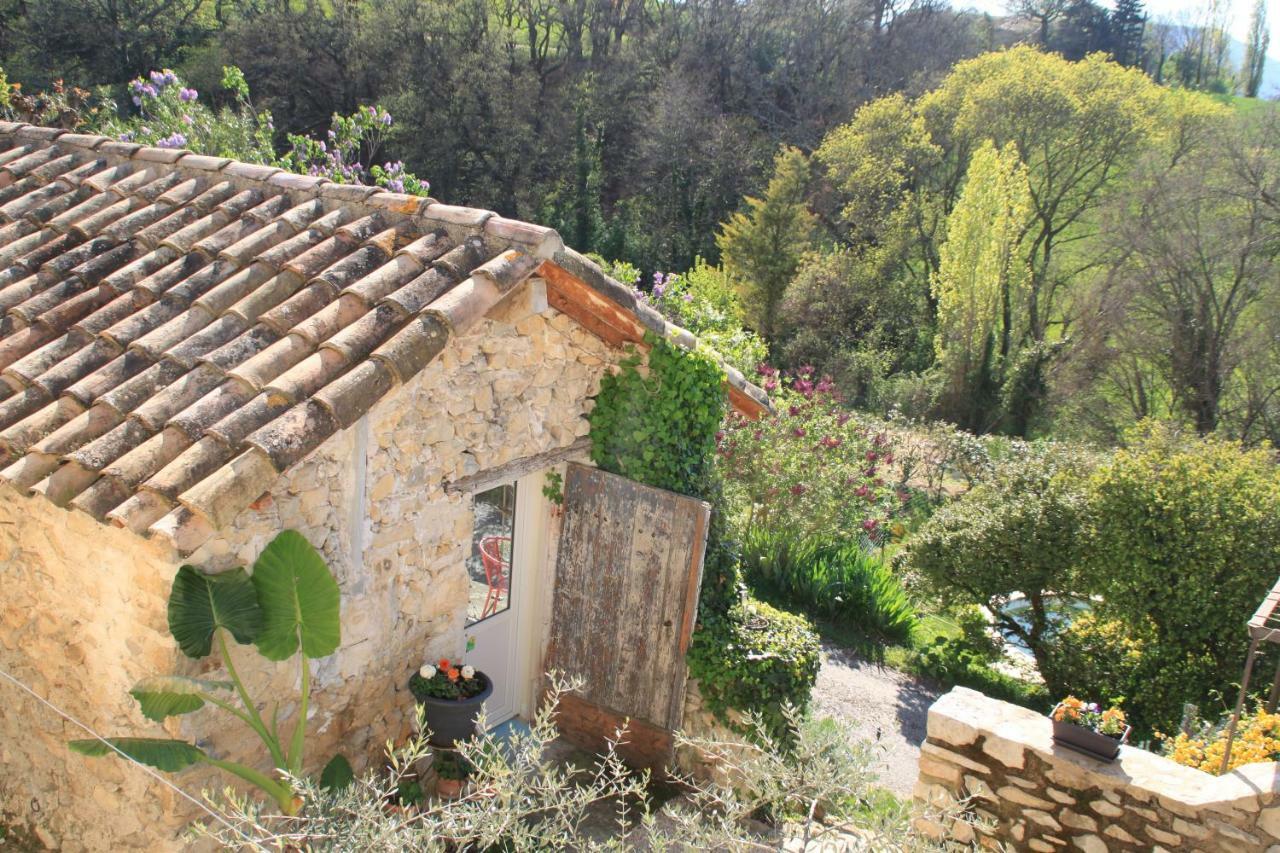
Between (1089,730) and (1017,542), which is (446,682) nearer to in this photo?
(1089,730)

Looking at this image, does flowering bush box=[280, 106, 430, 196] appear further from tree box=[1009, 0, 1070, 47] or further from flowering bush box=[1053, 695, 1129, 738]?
tree box=[1009, 0, 1070, 47]

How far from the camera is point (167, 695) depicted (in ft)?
12.4

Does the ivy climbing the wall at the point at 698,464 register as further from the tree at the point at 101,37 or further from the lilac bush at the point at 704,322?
the tree at the point at 101,37

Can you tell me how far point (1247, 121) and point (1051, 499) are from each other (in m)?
19.7

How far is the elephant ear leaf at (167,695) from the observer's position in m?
3.77

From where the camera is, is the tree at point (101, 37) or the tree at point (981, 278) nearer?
the tree at point (981, 278)

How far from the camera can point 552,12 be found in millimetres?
34250

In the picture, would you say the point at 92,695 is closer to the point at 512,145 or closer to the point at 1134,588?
the point at 1134,588

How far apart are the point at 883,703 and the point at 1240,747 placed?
403 cm

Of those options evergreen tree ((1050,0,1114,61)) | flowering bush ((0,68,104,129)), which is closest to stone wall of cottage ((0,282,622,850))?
flowering bush ((0,68,104,129))

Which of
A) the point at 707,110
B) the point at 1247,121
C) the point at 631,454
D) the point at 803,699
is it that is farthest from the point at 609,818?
the point at 707,110

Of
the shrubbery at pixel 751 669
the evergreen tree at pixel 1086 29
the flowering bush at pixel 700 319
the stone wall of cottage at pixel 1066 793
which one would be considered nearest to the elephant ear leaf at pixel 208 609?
the shrubbery at pixel 751 669

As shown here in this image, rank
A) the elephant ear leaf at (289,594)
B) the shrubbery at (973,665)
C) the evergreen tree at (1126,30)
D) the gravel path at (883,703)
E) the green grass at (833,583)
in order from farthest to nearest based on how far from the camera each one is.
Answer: the evergreen tree at (1126,30)
the green grass at (833,583)
the shrubbery at (973,665)
the gravel path at (883,703)
the elephant ear leaf at (289,594)

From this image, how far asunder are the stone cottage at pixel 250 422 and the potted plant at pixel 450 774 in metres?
0.34
